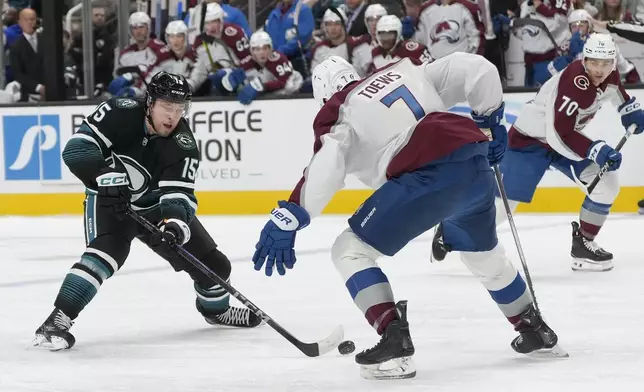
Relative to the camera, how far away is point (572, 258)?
591 cm

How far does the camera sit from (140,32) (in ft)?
31.6

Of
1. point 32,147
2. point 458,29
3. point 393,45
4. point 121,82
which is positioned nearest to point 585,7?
point 458,29

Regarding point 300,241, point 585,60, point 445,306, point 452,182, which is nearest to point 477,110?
point 452,182

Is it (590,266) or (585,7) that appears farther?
(585,7)

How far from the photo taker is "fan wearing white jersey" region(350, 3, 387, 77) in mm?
8930

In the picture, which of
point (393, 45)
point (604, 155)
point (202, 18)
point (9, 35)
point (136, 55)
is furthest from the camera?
point (9, 35)

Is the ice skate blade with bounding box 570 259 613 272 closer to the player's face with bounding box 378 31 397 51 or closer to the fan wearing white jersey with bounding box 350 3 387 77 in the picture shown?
the player's face with bounding box 378 31 397 51

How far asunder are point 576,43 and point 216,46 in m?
2.82

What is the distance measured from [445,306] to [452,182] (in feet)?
4.93

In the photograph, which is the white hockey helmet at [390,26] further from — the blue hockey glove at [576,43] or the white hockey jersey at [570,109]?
the white hockey jersey at [570,109]

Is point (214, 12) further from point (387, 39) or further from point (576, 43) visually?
point (576, 43)

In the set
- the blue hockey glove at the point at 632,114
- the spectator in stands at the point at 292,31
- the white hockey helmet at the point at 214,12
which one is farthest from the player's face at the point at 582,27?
the white hockey helmet at the point at 214,12

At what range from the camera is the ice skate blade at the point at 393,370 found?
3279 millimetres

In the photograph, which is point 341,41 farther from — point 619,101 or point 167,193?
point 167,193
